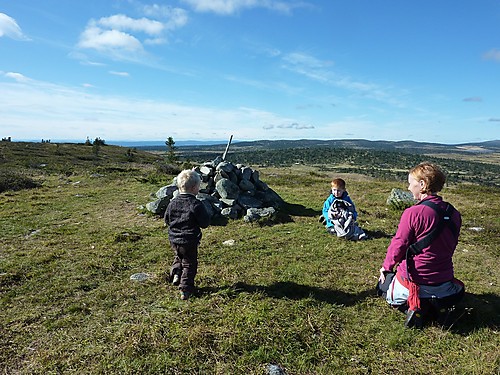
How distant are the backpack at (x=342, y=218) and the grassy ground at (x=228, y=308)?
1.54 feet

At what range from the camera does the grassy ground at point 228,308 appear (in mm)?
4340

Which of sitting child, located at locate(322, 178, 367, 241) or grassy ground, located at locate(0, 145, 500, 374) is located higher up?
sitting child, located at locate(322, 178, 367, 241)

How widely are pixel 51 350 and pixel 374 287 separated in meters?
5.90

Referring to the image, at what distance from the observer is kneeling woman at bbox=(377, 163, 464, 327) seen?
191 inches

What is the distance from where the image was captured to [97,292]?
634 cm

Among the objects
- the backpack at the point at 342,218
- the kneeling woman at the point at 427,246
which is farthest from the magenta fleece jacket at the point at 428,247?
the backpack at the point at 342,218

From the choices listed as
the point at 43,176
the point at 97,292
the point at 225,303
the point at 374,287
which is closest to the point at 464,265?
the point at 374,287

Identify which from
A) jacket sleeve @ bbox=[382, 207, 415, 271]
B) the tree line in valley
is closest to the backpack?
jacket sleeve @ bbox=[382, 207, 415, 271]

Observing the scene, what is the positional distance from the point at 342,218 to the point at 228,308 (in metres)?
5.78

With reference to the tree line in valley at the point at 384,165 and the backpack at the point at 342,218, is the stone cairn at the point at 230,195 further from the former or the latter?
the tree line in valley at the point at 384,165

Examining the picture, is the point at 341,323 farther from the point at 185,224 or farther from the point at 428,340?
the point at 185,224

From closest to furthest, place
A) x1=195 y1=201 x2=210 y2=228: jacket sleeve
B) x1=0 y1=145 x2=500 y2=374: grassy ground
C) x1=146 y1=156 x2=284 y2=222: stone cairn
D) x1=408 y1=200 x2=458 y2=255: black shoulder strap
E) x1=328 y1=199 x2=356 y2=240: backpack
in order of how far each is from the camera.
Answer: x1=0 y1=145 x2=500 y2=374: grassy ground, x1=408 y1=200 x2=458 y2=255: black shoulder strap, x1=195 y1=201 x2=210 y2=228: jacket sleeve, x1=328 y1=199 x2=356 y2=240: backpack, x1=146 y1=156 x2=284 y2=222: stone cairn

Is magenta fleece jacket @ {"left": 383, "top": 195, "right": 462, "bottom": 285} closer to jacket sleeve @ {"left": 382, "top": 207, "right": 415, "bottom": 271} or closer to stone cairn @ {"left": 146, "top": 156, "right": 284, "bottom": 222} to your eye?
jacket sleeve @ {"left": 382, "top": 207, "right": 415, "bottom": 271}

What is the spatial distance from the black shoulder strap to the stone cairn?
7285 mm
